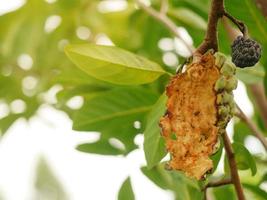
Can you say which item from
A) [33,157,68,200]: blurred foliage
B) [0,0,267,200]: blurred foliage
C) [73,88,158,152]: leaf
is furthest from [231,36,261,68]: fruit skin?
[33,157,68,200]: blurred foliage

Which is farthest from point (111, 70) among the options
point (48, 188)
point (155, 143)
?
point (48, 188)

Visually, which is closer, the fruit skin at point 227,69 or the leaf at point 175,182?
the fruit skin at point 227,69

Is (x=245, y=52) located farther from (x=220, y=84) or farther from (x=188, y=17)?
(x=188, y=17)

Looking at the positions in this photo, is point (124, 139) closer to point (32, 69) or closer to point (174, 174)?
point (174, 174)

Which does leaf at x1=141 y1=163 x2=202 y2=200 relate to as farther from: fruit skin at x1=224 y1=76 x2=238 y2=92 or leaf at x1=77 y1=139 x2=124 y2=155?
fruit skin at x1=224 y1=76 x2=238 y2=92

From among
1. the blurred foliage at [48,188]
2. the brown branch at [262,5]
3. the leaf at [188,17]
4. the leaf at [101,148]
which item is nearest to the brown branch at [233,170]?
the brown branch at [262,5]

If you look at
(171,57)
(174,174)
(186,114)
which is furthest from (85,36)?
(186,114)

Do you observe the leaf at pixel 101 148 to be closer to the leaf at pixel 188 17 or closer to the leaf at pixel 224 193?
the leaf at pixel 224 193
